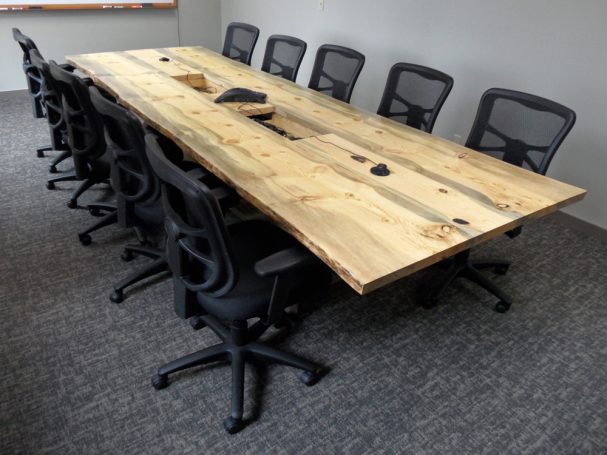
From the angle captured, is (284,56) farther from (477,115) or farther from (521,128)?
(521,128)

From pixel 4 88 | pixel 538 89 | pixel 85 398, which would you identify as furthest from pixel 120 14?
pixel 85 398

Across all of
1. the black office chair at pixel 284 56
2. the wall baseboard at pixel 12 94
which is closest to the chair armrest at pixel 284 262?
the black office chair at pixel 284 56

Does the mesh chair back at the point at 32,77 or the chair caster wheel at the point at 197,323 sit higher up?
the mesh chair back at the point at 32,77

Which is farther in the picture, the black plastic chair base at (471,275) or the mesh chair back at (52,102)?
the mesh chair back at (52,102)

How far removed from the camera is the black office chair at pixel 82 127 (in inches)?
84.2

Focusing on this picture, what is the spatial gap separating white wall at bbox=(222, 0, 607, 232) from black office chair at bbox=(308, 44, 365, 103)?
94 cm

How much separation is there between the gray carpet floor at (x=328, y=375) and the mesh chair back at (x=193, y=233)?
1.68 feet

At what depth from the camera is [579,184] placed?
296 cm

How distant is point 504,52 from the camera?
3.12m

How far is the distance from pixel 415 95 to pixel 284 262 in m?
1.72

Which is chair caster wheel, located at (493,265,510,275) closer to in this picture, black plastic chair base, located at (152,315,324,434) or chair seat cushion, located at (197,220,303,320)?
black plastic chair base, located at (152,315,324,434)

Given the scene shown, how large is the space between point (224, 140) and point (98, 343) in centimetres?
99

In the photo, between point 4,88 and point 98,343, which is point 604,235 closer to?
point 98,343

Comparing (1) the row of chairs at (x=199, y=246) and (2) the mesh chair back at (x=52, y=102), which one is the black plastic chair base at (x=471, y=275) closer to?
(1) the row of chairs at (x=199, y=246)
